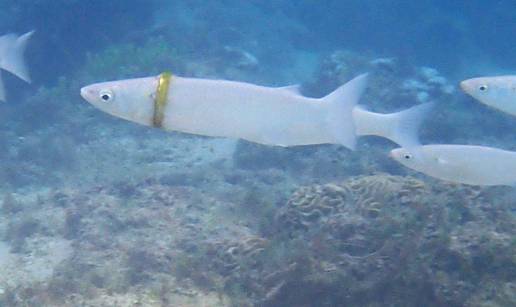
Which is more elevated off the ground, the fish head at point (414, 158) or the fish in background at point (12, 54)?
the fish head at point (414, 158)

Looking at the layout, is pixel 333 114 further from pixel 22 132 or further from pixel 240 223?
pixel 22 132

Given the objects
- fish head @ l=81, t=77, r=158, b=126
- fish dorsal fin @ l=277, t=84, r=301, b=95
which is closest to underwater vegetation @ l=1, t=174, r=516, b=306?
fish dorsal fin @ l=277, t=84, r=301, b=95

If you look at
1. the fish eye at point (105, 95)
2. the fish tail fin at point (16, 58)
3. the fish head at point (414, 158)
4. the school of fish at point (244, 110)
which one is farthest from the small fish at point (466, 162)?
the fish tail fin at point (16, 58)

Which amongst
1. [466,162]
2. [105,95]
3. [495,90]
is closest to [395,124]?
[466,162]

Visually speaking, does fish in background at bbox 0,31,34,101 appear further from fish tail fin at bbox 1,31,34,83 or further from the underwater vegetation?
the underwater vegetation

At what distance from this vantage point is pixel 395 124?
4.17 m

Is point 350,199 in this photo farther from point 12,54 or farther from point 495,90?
point 12,54

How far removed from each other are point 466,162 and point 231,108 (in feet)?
8.99

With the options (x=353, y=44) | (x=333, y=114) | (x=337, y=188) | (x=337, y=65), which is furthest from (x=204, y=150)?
(x=353, y=44)

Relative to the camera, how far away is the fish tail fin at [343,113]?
11.5 ft

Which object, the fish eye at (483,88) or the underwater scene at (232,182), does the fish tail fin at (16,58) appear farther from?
the fish eye at (483,88)

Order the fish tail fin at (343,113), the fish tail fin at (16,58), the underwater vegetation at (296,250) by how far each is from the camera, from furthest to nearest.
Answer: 1. the fish tail fin at (16,58)
2. the underwater vegetation at (296,250)
3. the fish tail fin at (343,113)

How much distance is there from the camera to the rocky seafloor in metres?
5.43

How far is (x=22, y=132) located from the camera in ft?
43.2
